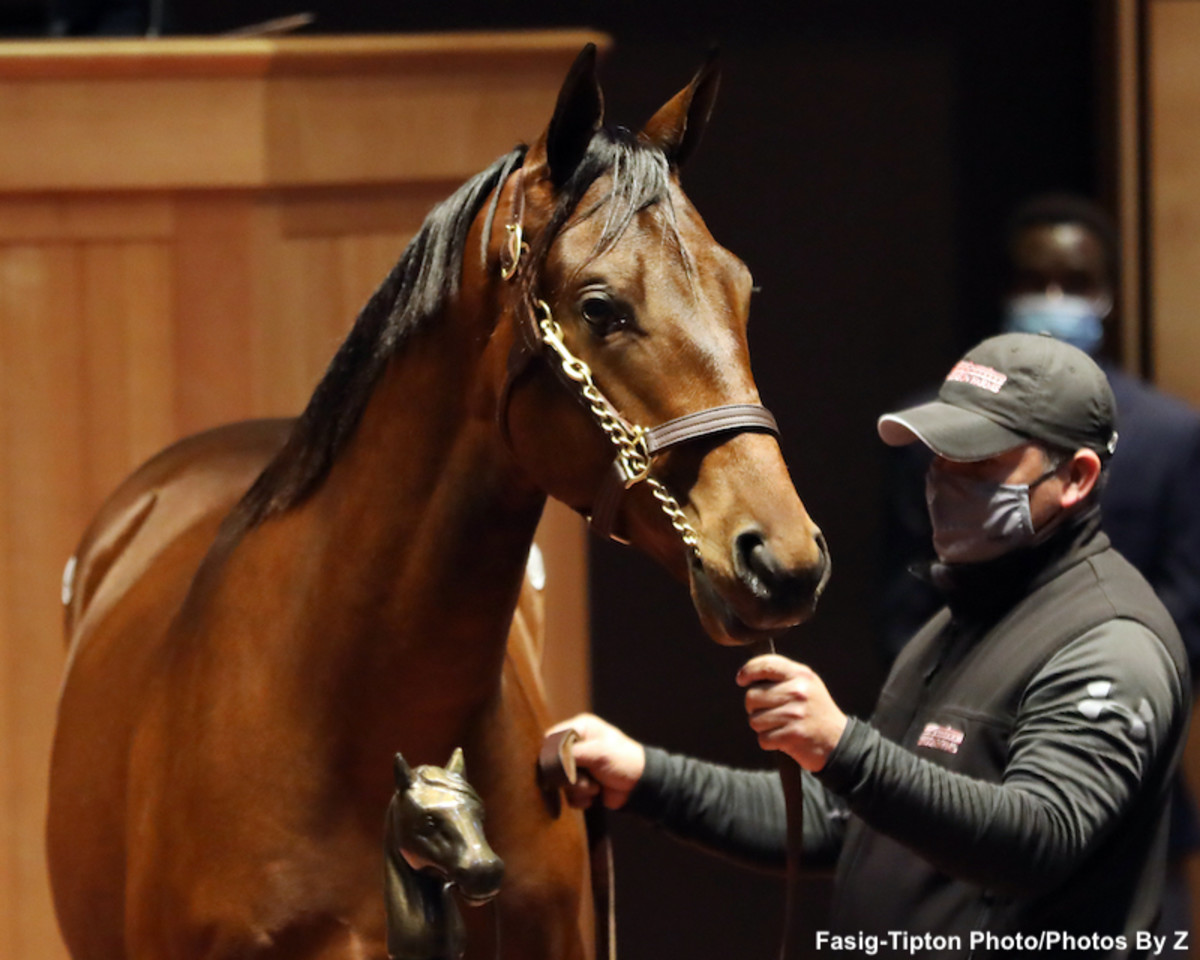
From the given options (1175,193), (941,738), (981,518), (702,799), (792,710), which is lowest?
(702,799)

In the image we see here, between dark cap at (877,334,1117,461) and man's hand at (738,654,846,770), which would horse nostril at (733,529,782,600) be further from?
dark cap at (877,334,1117,461)

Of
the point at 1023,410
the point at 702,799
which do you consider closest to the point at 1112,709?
the point at 1023,410

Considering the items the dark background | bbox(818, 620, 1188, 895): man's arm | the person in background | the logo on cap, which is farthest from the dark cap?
the dark background

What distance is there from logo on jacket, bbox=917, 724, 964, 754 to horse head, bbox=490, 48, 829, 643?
0.49 metres

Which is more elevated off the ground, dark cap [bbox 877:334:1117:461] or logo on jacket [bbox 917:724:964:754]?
dark cap [bbox 877:334:1117:461]

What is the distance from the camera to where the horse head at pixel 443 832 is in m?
1.24

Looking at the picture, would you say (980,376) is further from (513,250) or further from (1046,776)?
(513,250)

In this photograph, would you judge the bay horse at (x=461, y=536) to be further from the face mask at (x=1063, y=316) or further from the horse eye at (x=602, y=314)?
the face mask at (x=1063, y=316)

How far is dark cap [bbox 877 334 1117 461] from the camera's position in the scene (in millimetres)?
1857

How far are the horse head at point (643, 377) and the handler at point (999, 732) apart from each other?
229 millimetres

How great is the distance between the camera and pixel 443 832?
1.25 m

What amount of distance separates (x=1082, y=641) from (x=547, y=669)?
1.24 meters

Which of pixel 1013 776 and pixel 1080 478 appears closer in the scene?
pixel 1013 776

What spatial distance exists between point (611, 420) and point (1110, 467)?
1331mm
